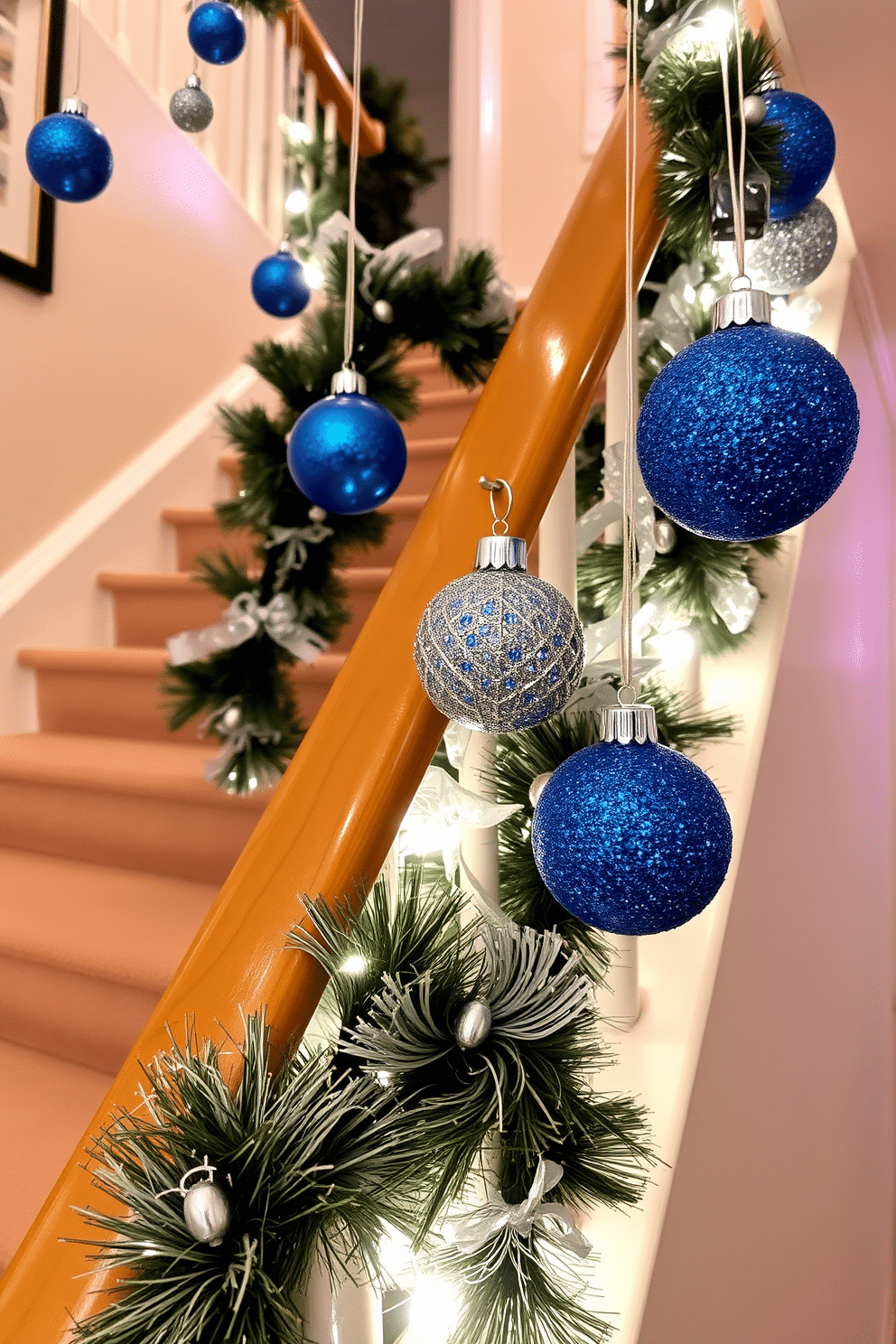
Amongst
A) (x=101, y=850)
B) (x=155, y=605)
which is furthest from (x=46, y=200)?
(x=101, y=850)

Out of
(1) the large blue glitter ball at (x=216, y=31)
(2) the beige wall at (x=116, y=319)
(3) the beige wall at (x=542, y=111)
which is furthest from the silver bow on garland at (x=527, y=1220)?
(3) the beige wall at (x=542, y=111)

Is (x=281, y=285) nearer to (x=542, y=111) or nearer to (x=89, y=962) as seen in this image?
(x=89, y=962)

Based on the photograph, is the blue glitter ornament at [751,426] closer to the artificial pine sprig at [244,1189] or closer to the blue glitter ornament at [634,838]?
the blue glitter ornament at [634,838]

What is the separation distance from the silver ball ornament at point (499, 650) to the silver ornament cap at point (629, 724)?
0.03 metres

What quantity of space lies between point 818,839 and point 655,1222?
77 centimetres

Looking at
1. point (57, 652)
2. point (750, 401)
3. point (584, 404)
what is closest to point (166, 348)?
point (57, 652)

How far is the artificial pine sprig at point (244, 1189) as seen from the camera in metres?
0.37

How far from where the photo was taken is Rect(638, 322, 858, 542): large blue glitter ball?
38cm

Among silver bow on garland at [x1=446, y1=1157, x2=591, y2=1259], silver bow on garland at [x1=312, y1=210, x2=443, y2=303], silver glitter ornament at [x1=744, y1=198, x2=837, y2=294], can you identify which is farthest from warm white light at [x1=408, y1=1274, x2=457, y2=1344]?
silver bow on garland at [x1=312, y1=210, x2=443, y2=303]

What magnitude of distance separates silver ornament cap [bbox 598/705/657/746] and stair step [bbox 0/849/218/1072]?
36.7 inches

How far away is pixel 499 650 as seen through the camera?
426 millimetres

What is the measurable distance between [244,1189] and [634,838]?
0.75 ft

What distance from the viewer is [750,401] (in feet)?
1.24

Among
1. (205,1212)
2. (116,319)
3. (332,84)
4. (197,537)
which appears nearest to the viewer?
(205,1212)
